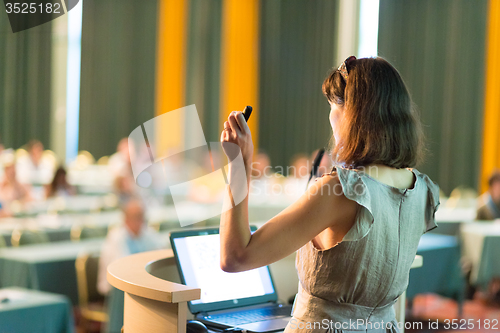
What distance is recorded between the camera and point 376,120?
0.97 metres

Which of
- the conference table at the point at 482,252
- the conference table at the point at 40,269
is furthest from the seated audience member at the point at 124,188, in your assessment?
the conference table at the point at 482,252

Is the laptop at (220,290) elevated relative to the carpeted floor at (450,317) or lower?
elevated

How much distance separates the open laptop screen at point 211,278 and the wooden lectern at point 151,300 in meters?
0.13

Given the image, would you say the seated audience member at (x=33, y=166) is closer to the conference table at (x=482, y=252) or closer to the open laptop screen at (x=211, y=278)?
the conference table at (x=482, y=252)

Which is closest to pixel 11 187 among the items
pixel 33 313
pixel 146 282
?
pixel 33 313

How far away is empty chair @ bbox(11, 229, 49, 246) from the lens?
3260 mm

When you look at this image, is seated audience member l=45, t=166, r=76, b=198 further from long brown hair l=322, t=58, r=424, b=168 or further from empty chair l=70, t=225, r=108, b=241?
long brown hair l=322, t=58, r=424, b=168

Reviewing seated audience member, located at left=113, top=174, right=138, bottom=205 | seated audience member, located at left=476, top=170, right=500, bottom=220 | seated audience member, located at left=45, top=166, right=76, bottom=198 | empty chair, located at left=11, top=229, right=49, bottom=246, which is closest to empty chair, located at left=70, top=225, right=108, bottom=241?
empty chair, located at left=11, top=229, right=49, bottom=246

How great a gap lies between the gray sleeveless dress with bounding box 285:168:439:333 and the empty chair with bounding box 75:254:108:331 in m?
2.32

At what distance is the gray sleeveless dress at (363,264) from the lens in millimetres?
938

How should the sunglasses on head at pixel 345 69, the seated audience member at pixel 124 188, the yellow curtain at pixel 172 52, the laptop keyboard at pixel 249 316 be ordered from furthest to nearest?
the yellow curtain at pixel 172 52
the seated audience member at pixel 124 188
the laptop keyboard at pixel 249 316
the sunglasses on head at pixel 345 69

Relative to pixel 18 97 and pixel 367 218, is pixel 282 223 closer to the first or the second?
pixel 367 218

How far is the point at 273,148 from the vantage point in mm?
9211

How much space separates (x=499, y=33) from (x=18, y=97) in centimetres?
718
